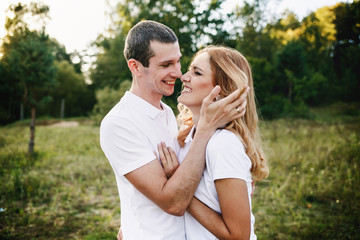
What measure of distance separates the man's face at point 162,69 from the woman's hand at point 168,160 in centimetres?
58

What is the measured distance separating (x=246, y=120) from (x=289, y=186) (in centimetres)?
473

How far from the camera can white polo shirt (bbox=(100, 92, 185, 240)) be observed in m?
1.85

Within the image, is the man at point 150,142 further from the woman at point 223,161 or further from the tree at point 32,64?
the tree at point 32,64

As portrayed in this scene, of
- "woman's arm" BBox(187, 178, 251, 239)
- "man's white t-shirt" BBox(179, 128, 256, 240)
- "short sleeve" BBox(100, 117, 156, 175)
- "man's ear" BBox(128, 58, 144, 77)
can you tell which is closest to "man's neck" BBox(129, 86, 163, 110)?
"man's ear" BBox(128, 58, 144, 77)

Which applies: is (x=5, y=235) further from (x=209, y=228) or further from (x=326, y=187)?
(x=326, y=187)

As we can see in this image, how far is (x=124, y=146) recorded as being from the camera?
186 centimetres

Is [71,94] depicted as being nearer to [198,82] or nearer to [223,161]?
[198,82]

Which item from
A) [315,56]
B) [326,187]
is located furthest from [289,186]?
[315,56]

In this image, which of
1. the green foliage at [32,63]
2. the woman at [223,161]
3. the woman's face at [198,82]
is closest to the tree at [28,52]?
the green foliage at [32,63]

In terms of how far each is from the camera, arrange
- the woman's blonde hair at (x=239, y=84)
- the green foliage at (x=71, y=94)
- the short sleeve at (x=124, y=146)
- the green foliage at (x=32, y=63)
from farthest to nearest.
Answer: the green foliage at (x=71, y=94)
the green foliage at (x=32, y=63)
the woman's blonde hair at (x=239, y=84)
the short sleeve at (x=124, y=146)

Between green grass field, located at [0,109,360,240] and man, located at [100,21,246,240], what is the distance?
53.9 inches

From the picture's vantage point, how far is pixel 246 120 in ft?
7.05

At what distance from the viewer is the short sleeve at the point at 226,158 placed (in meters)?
1.64

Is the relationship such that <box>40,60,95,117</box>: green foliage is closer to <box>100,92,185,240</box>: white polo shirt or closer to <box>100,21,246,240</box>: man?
<box>100,21,246,240</box>: man
